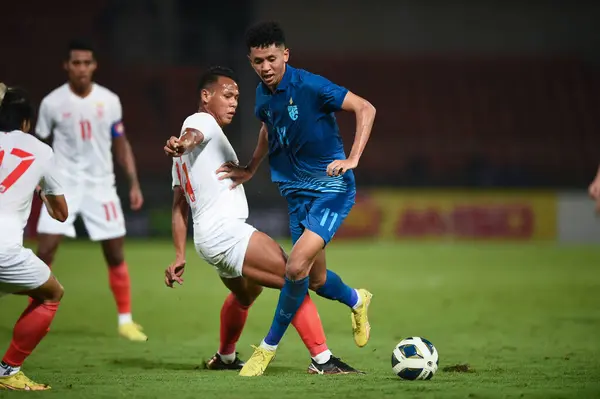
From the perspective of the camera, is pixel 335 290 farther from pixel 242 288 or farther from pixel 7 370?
pixel 7 370

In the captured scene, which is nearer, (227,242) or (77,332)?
(227,242)

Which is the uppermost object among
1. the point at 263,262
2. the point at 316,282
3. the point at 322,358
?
the point at 263,262

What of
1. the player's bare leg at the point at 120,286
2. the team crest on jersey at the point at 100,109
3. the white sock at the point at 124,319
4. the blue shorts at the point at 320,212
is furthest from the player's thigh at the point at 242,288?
the team crest on jersey at the point at 100,109

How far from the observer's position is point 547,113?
2559cm

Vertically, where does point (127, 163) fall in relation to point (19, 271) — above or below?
above

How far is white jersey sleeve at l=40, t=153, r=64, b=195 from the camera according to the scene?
5.19m

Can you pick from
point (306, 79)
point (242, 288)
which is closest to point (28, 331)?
point (242, 288)

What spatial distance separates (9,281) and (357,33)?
21645mm

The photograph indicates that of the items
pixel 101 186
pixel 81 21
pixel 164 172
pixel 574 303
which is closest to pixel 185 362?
pixel 101 186

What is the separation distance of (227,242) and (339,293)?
0.91 metres

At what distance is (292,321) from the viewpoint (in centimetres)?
574

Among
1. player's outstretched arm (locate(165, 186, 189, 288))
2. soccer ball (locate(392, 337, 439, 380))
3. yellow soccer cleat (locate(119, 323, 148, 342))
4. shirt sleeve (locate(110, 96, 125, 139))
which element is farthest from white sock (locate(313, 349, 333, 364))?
shirt sleeve (locate(110, 96, 125, 139))

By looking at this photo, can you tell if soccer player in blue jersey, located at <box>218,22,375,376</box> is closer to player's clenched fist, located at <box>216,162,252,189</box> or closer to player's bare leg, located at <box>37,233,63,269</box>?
player's clenched fist, located at <box>216,162,252,189</box>

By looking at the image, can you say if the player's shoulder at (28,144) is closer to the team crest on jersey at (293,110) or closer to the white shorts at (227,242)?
the white shorts at (227,242)
